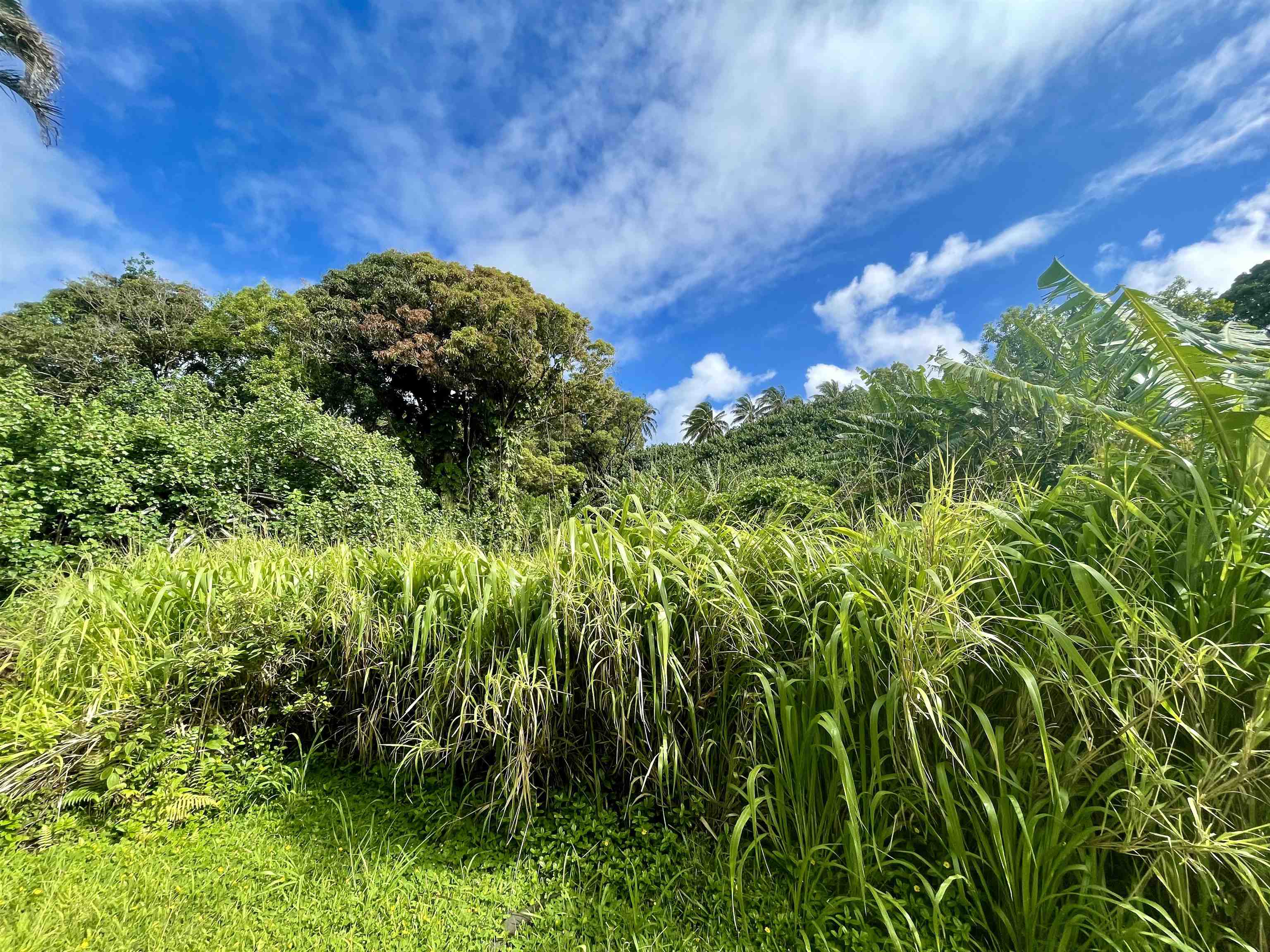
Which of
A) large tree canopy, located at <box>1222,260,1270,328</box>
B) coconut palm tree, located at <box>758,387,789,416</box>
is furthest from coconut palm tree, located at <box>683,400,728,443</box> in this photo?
large tree canopy, located at <box>1222,260,1270,328</box>

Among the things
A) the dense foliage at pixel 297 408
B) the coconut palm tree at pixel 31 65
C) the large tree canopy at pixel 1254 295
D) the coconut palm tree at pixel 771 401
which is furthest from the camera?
the coconut palm tree at pixel 771 401

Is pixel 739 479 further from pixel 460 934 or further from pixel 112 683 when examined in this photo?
pixel 112 683

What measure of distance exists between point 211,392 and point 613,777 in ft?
29.8

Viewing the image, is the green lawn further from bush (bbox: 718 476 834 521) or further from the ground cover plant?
bush (bbox: 718 476 834 521)

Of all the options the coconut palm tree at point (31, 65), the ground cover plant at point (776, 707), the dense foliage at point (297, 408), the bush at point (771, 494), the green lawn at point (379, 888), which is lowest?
the green lawn at point (379, 888)

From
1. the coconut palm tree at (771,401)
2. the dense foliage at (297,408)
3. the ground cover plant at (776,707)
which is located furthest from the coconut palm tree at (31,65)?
the coconut palm tree at (771,401)

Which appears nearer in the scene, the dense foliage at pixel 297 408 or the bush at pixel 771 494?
the bush at pixel 771 494

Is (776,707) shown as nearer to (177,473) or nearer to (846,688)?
(846,688)

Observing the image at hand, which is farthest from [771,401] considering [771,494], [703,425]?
[771,494]

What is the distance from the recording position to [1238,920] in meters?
1.27

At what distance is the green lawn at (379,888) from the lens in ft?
4.92

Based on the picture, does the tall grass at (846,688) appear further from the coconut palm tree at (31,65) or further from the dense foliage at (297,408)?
the coconut palm tree at (31,65)

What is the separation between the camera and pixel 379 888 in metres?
1.69

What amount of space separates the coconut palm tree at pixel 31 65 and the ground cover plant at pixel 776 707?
10.8 m
